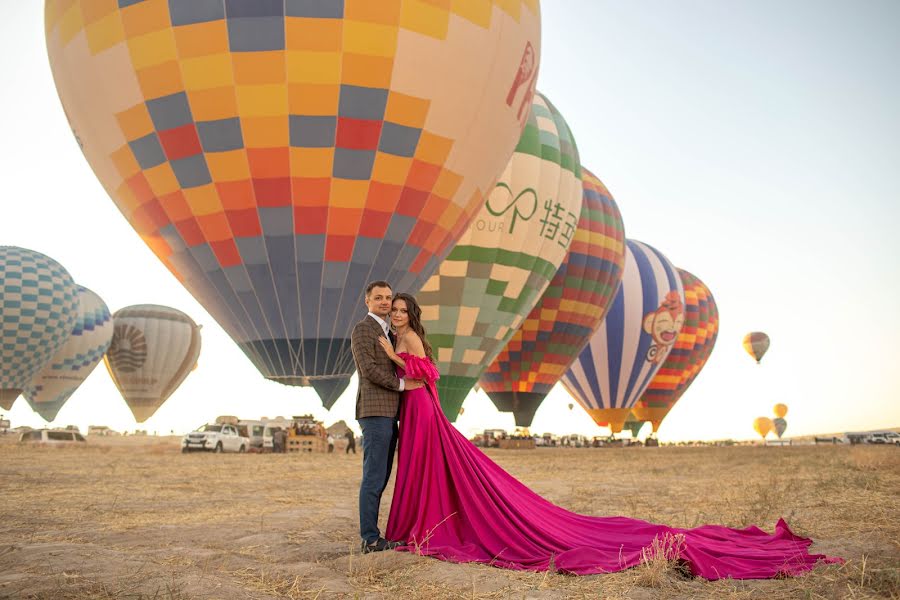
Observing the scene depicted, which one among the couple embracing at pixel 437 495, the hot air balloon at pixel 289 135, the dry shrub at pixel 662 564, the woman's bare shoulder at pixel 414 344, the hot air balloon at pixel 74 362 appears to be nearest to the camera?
the dry shrub at pixel 662 564

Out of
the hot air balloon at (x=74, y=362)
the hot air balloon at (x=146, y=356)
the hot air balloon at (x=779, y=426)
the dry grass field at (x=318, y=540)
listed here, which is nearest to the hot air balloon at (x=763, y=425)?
the hot air balloon at (x=779, y=426)

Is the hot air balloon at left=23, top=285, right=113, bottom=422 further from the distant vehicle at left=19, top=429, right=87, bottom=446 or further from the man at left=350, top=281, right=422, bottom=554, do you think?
the man at left=350, top=281, right=422, bottom=554

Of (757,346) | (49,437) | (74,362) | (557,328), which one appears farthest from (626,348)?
(74,362)

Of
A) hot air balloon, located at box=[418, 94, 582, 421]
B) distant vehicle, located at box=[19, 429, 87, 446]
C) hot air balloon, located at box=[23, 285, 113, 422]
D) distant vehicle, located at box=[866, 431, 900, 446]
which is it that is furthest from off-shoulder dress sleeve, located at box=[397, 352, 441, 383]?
distant vehicle, located at box=[866, 431, 900, 446]

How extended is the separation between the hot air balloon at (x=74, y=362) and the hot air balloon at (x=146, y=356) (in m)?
1.94

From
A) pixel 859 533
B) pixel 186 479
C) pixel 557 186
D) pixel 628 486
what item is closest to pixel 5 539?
pixel 859 533

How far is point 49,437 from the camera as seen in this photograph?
2833cm

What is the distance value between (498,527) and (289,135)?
8.34m

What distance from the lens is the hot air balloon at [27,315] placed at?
3547cm

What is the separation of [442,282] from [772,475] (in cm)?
980

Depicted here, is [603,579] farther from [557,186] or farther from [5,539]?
[557,186]

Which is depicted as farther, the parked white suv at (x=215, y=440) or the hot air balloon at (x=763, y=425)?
the hot air balloon at (x=763, y=425)

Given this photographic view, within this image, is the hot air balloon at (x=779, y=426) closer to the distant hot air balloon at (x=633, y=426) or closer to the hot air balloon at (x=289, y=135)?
the distant hot air balloon at (x=633, y=426)

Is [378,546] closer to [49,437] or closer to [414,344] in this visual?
[414,344]
